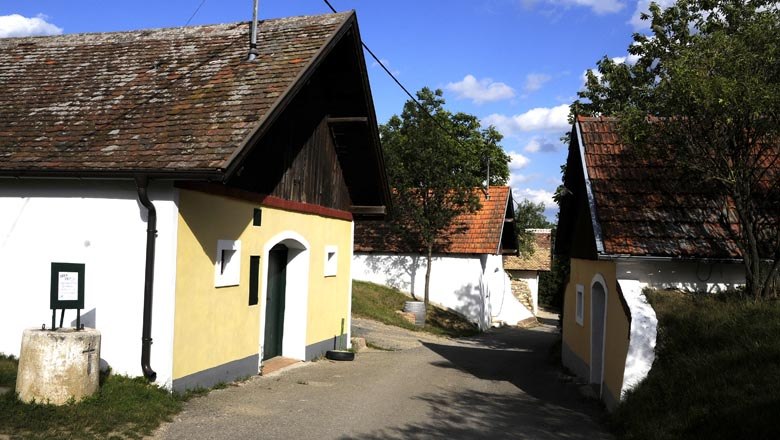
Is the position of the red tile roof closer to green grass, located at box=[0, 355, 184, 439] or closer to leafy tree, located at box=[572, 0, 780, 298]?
leafy tree, located at box=[572, 0, 780, 298]

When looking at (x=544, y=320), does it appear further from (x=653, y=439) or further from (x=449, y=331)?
(x=653, y=439)

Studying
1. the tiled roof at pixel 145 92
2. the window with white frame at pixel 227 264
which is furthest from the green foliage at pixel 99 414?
the tiled roof at pixel 145 92

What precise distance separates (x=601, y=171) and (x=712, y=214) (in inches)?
70.1

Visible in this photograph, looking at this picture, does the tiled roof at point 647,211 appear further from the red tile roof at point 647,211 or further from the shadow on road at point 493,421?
the shadow on road at point 493,421

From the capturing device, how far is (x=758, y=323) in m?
Answer: 8.27

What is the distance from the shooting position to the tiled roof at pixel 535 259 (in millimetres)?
42656

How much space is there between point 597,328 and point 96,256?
27.3ft

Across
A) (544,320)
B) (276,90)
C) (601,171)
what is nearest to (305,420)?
(276,90)

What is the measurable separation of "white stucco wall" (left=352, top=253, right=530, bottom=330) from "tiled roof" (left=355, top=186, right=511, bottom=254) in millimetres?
353

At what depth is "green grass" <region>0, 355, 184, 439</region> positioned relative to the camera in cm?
697

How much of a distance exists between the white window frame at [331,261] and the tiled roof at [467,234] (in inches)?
536

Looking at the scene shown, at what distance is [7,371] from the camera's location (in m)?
8.70

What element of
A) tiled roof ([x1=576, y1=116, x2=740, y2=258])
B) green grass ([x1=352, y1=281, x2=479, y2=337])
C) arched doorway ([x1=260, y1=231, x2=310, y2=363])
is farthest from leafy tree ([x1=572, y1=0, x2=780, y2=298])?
green grass ([x1=352, y1=281, x2=479, y2=337])

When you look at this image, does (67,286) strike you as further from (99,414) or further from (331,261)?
(331,261)
